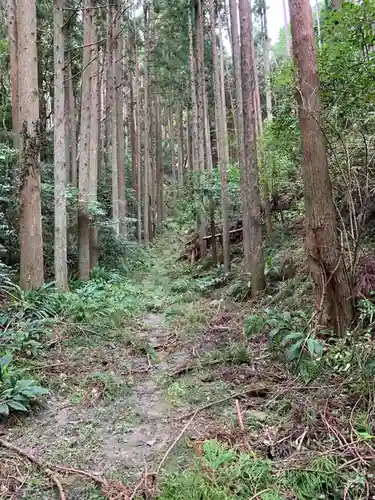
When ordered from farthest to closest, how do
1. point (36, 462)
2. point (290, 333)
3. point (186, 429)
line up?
point (290, 333) → point (186, 429) → point (36, 462)

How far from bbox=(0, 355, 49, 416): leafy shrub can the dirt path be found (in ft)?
0.59

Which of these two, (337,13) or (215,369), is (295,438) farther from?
(337,13)

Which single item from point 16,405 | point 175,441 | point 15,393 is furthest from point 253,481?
point 15,393

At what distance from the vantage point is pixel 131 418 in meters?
4.13

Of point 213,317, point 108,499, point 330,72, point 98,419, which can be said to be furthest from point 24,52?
point 108,499

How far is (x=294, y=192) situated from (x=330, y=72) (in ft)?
14.9

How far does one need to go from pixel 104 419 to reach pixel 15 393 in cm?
96

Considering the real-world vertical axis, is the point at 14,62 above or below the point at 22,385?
above

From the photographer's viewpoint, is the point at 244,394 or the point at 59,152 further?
the point at 59,152

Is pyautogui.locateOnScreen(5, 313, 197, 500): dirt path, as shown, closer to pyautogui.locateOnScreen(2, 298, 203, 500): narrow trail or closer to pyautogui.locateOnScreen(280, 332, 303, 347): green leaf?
pyautogui.locateOnScreen(2, 298, 203, 500): narrow trail

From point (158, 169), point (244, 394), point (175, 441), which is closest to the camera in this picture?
point (175, 441)

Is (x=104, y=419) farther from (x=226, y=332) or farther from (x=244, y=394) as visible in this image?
(x=226, y=332)

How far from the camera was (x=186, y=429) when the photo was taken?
3.74m

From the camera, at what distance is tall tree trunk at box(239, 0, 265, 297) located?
8188 mm
